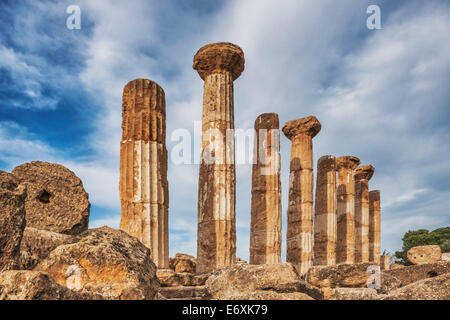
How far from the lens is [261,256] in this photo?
48.1ft

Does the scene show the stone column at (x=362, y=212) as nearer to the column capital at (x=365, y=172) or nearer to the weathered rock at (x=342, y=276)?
the column capital at (x=365, y=172)

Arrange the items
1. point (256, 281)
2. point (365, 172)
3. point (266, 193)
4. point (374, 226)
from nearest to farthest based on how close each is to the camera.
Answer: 1. point (256, 281)
2. point (266, 193)
3. point (365, 172)
4. point (374, 226)

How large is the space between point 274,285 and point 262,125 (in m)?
10.8

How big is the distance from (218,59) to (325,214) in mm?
9730

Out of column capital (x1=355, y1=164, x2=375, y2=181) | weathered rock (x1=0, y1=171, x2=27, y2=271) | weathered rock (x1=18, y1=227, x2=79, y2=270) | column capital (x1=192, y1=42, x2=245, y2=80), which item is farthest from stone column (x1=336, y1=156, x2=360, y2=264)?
weathered rock (x1=0, y1=171, x2=27, y2=271)

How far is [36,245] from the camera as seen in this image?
5125mm

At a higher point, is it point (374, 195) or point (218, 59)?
point (218, 59)

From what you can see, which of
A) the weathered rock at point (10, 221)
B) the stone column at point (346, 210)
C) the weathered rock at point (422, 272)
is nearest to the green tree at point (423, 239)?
the stone column at point (346, 210)

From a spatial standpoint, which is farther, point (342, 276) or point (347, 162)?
point (347, 162)

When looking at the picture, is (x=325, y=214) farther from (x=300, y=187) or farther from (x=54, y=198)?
(x=54, y=198)

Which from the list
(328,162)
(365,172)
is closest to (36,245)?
(328,162)

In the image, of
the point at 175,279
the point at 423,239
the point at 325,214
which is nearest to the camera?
the point at 175,279

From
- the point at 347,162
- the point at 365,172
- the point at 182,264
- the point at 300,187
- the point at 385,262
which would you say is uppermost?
the point at 347,162
